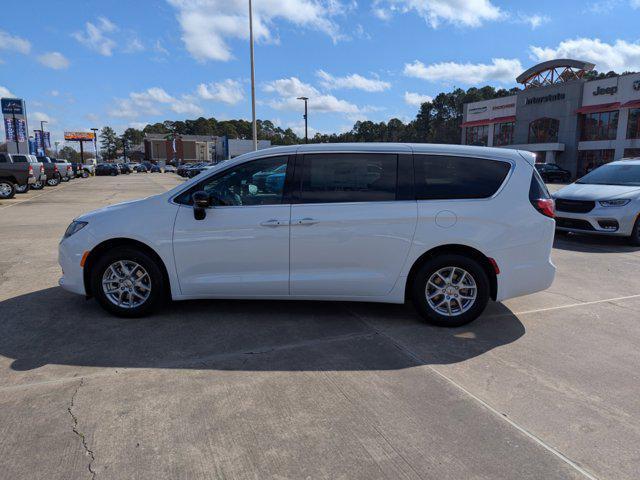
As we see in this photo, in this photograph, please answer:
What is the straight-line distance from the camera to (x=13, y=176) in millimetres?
20703

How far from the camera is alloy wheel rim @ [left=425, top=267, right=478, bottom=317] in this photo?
4.75 m

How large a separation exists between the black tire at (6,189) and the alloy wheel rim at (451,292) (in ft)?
70.7

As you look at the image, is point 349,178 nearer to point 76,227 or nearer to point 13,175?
point 76,227

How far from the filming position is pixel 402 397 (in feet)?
11.2

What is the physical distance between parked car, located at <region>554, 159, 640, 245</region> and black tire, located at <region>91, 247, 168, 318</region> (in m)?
8.44

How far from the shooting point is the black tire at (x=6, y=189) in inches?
801

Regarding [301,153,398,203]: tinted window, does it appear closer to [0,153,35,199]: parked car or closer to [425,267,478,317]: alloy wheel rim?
[425,267,478,317]: alloy wheel rim

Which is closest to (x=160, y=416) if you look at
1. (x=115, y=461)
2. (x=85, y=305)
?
(x=115, y=461)

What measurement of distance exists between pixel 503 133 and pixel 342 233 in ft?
184

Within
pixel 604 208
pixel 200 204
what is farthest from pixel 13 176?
pixel 604 208

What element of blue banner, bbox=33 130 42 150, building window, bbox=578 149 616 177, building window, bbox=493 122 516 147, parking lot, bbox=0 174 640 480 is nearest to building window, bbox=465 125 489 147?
building window, bbox=493 122 516 147

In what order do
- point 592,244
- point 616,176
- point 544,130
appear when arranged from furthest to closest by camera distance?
point 544,130 < point 616,176 < point 592,244

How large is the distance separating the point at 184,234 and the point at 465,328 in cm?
298

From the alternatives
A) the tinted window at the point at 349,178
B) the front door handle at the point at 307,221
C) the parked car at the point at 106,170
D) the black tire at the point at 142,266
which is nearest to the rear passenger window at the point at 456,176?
the tinted window at the point at 349,178
